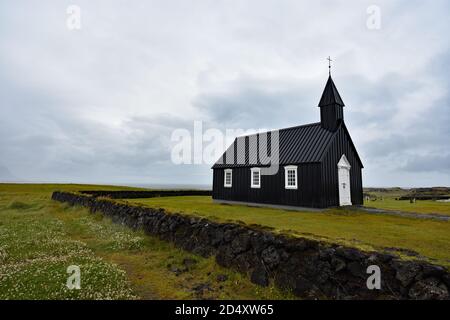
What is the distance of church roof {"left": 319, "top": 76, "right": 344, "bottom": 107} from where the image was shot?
24814 mm

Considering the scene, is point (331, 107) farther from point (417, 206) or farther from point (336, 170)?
point (417, 206)

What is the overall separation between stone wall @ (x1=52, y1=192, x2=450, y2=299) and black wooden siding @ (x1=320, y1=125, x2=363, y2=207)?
44.7ft

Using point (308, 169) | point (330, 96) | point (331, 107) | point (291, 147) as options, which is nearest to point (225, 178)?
point (291, 147)

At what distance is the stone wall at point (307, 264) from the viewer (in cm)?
544

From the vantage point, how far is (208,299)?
281 inches

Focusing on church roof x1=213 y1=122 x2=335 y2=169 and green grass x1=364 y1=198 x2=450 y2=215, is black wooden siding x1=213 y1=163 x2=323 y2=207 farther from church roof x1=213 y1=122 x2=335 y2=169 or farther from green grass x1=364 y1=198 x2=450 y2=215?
green grass x1=364 y1=198 x2=450 y2=215

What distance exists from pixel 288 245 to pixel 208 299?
8.81ft

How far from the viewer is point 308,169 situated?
22.0 m

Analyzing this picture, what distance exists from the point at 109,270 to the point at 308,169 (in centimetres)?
1737

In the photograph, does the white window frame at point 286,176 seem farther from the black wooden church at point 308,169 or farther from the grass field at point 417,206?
the grass field at point 417,206

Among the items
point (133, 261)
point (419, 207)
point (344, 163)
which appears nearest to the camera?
point (133, 261)

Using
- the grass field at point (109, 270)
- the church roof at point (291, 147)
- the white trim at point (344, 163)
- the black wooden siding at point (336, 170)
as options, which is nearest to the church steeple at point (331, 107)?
the church roof at point (291, 147)
